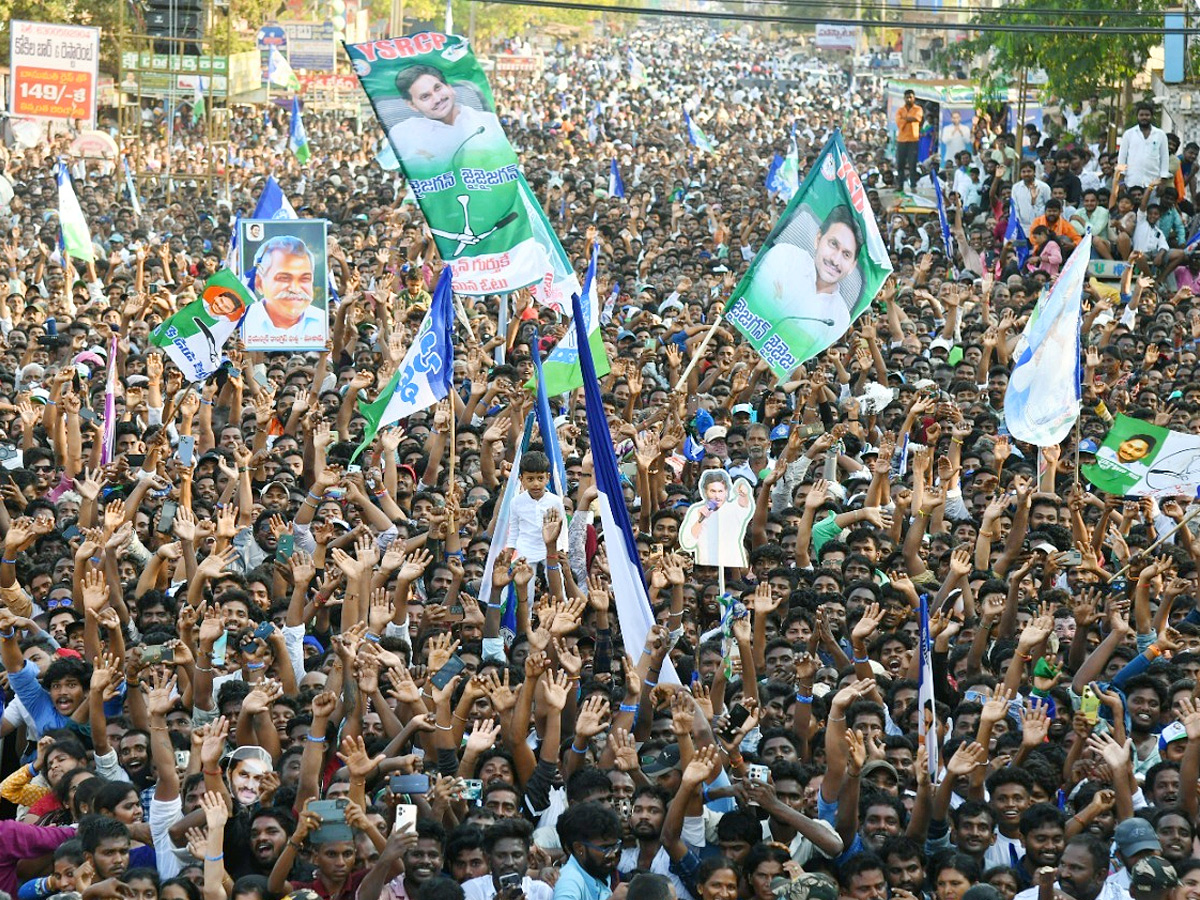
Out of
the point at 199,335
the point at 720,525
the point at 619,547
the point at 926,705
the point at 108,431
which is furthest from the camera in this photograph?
the point at 199,335

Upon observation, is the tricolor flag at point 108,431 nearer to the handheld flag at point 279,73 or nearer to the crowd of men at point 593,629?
the crowd of men at point 593,629

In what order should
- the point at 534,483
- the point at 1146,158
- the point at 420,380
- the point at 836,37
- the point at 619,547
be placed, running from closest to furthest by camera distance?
the point at 619,547 < the point at 534,483 < the point at 420,380 < the point at 1146,158 < the point at 836,37

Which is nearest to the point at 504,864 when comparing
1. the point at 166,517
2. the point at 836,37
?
the point at 166,517

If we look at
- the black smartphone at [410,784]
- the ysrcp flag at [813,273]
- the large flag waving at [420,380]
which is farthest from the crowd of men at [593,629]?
the ysrcp flag at [813,273]

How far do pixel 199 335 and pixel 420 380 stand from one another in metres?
2.51

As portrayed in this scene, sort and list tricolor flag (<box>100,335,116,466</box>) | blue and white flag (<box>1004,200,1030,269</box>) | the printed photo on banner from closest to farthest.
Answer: tricolor flag (<box>100,335,116,466</box>) < the printed photo on banner < blue and white flag (<box>1004,200,1030,269</box>)

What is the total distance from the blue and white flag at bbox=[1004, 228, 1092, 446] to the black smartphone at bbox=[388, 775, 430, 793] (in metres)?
4.93

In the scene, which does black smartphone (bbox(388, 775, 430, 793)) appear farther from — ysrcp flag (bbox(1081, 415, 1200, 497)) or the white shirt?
the white shirt

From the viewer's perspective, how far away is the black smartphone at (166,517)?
34.9ft

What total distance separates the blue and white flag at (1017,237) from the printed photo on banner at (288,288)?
23.5 ft

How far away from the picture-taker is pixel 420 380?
11641 millimetres

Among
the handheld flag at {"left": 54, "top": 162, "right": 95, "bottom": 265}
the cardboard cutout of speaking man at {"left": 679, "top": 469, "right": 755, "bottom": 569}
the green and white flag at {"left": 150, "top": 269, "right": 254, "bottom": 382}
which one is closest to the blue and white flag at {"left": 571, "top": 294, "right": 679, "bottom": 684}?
the cardboard cutout of speaking man at {"left": 679, "top": 469, "right": 755, "bottom": 569}

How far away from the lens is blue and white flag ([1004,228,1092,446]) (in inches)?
424

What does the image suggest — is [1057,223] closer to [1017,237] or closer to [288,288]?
[1017,237]
